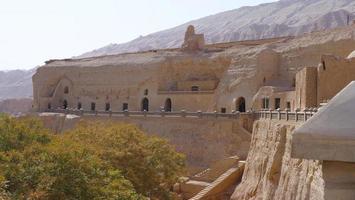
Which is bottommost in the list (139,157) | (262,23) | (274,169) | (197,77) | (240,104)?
(274,169)

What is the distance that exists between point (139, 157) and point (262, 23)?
95807 millimetres

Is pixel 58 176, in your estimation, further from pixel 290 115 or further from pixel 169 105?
pixel 169 105

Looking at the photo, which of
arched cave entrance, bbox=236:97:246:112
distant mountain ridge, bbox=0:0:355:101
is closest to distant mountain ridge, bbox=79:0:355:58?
distant mountain ridge, bbox=0:0:355:101

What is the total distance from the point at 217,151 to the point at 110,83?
19.9 meters

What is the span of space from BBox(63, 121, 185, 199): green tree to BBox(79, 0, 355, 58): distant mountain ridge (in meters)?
68.8

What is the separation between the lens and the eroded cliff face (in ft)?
52.4

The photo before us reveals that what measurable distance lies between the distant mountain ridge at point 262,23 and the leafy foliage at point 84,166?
69.5 meters

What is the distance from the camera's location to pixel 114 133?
23.4 metres

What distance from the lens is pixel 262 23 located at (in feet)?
369

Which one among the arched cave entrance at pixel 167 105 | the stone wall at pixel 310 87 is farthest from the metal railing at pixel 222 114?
the arched cave entrance at pixel 167 105

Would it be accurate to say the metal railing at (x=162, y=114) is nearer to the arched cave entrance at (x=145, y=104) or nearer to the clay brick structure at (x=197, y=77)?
the clay brick structure at (x=197, y=77)

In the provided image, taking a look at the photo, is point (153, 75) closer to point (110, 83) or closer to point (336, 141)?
point (110, 83)

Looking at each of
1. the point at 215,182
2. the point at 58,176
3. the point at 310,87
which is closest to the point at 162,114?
the point at 215,182

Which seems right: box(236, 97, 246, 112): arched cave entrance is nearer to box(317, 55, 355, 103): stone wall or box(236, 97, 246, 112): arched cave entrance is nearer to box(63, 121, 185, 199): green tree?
box(317, 55, 355, 103): stone wall
